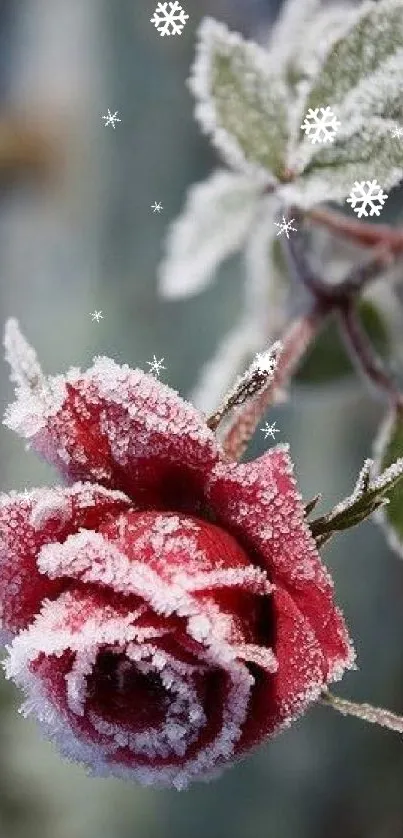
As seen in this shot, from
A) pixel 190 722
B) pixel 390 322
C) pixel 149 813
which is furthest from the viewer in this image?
pixel 149 813

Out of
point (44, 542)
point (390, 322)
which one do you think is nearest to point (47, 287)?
point (390, 322)

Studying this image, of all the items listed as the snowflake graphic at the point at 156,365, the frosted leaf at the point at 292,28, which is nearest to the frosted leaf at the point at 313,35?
the frosted leaf at the point at 292,28

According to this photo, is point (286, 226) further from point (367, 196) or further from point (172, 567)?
point (172, 567)

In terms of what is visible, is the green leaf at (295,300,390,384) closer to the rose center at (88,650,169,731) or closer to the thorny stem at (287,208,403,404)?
the thorny stem at (287,208,403,404)

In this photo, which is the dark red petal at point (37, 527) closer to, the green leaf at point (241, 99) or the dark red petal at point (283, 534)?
the dark red petal at point (283, 534)

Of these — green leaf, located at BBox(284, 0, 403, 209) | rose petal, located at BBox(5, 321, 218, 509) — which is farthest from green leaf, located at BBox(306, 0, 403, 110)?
rose petal, located at BBox(5, 321, 218, 509)

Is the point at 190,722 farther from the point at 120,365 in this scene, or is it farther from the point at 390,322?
the point at 390,322
